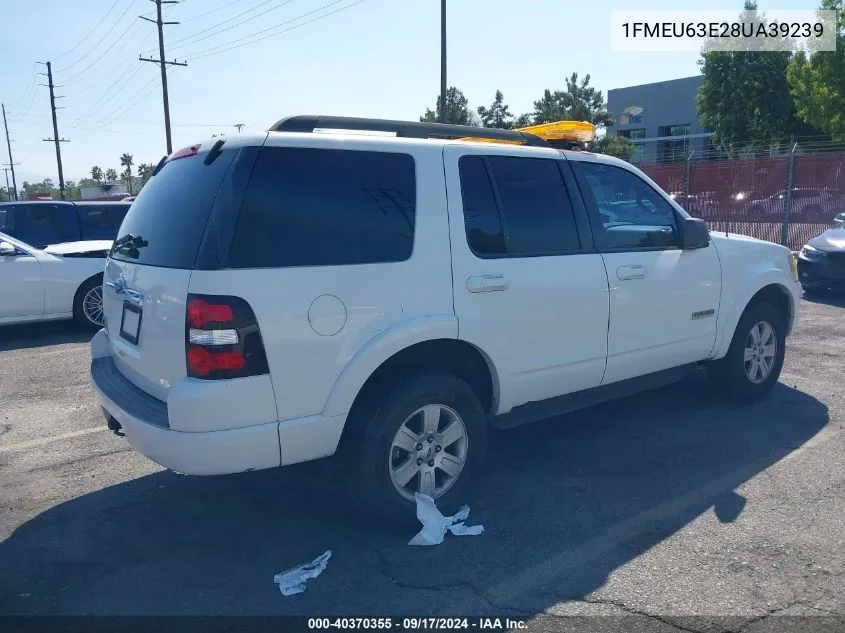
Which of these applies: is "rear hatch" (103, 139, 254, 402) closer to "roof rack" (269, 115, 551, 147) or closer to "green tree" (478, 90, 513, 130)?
"roof rack" (269, 115, 551, 147)

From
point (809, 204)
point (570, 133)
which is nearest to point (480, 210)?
point (570, 133)

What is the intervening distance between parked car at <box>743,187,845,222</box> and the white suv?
13.8m

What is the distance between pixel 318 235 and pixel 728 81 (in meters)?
48.2

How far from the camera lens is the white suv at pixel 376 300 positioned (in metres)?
3.21

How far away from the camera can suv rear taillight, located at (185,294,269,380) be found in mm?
3129

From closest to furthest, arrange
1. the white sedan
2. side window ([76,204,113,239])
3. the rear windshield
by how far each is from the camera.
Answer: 1. the rear windshield
2. the white sedan
3. side window ([76,204,113,239])

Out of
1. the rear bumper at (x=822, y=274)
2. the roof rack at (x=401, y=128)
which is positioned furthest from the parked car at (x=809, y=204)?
the roof rack at (x=401, y=128)

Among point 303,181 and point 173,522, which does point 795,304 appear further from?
point 173,522

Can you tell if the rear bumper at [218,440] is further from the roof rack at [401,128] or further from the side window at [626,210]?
the side window at [626,210]

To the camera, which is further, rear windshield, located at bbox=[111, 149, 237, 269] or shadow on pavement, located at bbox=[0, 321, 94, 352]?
shadow on pavement, located at bbox=[0, 321, 94, 352]

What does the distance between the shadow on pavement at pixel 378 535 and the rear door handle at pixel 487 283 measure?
1210 mm

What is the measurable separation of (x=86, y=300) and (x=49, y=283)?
48 cm

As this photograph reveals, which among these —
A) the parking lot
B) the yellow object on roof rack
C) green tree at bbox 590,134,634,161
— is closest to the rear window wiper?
the parking lot

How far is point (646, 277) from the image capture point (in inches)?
186
